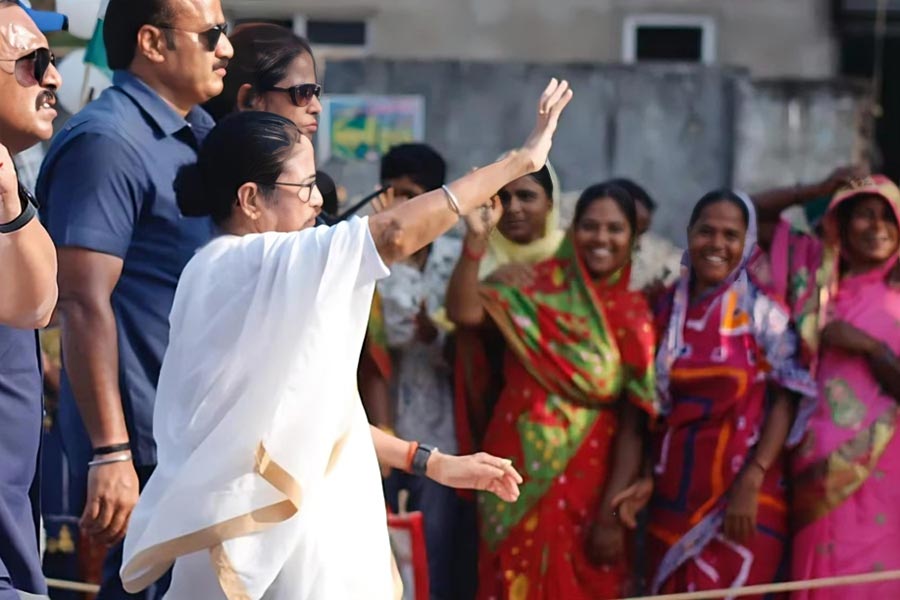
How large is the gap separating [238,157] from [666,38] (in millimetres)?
7282

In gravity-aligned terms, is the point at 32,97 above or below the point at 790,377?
above

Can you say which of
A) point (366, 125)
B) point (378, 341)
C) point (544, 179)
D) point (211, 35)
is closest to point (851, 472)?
point (544, 179)

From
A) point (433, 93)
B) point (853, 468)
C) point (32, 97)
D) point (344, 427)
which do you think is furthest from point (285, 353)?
point (433, 93)

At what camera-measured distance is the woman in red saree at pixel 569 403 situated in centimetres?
505

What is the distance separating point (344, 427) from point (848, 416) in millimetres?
2444

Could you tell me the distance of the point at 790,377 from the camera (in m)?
5.12

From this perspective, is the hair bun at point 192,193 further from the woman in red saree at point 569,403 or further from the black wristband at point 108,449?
the woman in red saree at point 569,403

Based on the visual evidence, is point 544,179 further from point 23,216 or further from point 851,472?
point 23,216

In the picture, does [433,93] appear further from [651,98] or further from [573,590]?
[573,590]

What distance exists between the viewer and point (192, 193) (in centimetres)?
343

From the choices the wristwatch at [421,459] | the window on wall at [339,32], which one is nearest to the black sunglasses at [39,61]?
the wristwatch at [421,459]

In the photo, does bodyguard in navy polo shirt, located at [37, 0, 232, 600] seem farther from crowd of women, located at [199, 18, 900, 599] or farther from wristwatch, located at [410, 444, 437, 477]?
crowd of women, located at [199, 18, 900, 599]

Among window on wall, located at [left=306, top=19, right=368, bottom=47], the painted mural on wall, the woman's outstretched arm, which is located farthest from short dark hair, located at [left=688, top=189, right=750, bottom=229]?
window on wall, located at [left=306, top=19, right=368, bottom=47]

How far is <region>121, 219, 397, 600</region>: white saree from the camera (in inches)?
119
